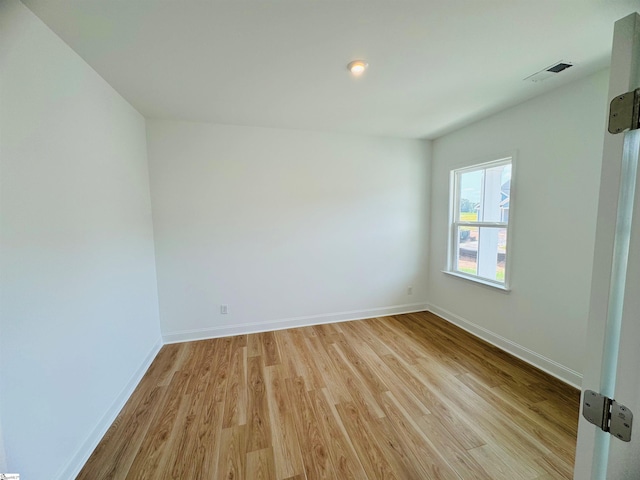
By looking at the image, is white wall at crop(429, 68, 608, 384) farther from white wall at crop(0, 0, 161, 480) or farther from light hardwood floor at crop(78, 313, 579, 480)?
white wall at crop(0, 0, 161, 480)

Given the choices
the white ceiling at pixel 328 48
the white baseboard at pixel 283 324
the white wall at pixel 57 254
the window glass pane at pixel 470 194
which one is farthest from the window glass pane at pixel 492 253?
the white wall at pixel 57 254

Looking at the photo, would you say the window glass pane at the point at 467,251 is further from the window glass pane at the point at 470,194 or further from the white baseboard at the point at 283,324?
the white baseboard at the point at 283,324

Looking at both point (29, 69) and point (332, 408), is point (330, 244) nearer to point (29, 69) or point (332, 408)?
point (332, 408)

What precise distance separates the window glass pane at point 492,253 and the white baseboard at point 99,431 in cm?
369

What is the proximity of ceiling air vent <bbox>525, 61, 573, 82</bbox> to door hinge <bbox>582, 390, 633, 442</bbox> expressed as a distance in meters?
2.14

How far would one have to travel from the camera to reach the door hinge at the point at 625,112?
71 cm

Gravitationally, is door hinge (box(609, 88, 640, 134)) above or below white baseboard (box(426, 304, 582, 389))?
above

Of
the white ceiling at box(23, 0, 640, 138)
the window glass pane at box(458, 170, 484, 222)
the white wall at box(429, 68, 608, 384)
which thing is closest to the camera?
the white ceiling at box(23, 0, 640, 138)

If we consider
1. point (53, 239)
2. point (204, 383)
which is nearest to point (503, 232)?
point (204, 383)

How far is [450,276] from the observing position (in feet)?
11.1

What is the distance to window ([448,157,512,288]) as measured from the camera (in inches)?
107

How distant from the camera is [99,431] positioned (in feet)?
5.46

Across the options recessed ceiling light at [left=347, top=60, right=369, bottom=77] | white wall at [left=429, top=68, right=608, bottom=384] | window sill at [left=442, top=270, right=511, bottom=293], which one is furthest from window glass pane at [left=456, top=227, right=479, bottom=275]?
recessed ceiling light at [left=347, top=60, right=369, bottom=77]

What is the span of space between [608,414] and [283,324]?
9.52 feet
